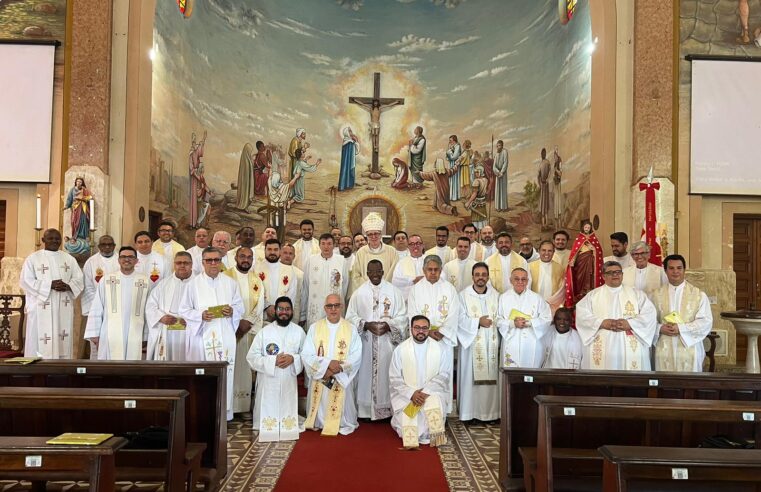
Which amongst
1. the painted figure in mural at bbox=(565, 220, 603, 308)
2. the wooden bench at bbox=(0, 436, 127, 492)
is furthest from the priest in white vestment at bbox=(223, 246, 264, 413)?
the wooden bench at bbox=(0, 436, 127, 492)

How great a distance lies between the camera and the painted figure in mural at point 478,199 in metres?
15.5

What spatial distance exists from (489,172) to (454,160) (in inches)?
38.5

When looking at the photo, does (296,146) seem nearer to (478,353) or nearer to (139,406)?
(478,353)

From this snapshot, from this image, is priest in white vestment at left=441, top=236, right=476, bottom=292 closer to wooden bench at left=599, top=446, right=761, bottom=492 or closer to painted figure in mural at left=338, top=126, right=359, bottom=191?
wooden bench at left=599, top=446, right=761, bottom=492

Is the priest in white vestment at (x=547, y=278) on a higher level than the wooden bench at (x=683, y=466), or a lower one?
higher

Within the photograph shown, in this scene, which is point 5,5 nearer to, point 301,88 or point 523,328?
point 301,88

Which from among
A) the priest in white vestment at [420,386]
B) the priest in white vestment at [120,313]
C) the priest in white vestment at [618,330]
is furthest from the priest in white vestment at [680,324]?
the priest in white vestment at [120,313]

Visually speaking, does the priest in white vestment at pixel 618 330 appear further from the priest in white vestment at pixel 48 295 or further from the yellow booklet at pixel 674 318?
the priest in white vestment at pixel 48 295

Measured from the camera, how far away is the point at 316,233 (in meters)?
15.8

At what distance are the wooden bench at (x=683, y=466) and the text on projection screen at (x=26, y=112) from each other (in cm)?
998

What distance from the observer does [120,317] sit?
710 cm

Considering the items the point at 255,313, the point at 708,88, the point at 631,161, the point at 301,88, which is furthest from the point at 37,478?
the point at 301,88

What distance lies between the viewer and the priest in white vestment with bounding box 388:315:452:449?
236 inches

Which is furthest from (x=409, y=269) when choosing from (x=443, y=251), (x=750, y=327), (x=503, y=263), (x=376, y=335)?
(x=750, y=327)
